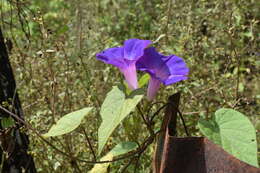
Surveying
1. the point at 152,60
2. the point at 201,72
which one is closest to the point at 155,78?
the point at 152,60

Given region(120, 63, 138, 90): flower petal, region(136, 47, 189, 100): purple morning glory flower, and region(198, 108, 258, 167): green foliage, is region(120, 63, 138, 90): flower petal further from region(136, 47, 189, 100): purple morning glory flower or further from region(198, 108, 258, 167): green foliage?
region(198, 108, 258, 167): green foliage

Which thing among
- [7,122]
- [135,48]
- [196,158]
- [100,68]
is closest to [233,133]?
[196,158]

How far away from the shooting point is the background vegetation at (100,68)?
124cm

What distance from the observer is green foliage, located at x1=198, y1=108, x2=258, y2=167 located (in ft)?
2.27

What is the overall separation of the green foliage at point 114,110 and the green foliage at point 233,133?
145 mm

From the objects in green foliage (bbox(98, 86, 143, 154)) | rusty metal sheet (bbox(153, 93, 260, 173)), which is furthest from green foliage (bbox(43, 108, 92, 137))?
rusty metal sheet (bbox(153, 93, 260, 173))

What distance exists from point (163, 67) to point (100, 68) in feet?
3.52

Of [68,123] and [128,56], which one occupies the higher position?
[128,56]

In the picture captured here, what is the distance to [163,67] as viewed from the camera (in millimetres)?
761

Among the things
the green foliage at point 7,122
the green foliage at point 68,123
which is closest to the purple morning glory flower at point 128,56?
the green foliage at point 68,123

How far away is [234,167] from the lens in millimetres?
602

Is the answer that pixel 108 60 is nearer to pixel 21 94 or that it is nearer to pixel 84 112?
pixel 84 112

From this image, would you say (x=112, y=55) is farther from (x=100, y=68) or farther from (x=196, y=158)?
(x=100, y=68)

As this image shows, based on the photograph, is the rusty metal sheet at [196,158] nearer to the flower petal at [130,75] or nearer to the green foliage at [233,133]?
the green foliage at [233,133]
